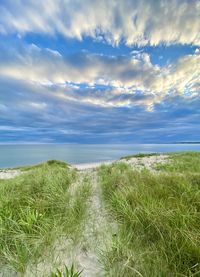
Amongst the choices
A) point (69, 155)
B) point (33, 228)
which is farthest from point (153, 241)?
point (69, 155)

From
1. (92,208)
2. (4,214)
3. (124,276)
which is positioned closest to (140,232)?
(124,276)

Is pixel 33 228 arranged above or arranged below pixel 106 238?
above

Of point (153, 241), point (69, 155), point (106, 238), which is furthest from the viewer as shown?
point (69, 155)

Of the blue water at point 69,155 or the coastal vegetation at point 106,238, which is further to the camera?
the blue water at point 69,155

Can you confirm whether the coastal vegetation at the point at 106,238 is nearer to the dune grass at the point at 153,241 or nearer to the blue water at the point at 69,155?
the dune grass at the point at 153,241

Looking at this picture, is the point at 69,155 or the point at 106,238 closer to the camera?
the point at 106,238

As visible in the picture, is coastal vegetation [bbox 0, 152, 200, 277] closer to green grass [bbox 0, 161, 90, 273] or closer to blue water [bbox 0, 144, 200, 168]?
green grass [bbox 0, 161, 90, 273]

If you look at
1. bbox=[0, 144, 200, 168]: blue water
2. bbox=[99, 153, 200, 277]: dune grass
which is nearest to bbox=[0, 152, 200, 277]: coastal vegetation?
bbox=[99, 153, 200, 277]: dune grass

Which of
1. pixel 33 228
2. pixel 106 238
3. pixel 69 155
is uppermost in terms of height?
pixel 69 155

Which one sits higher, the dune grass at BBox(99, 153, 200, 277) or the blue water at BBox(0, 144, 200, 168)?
the blue water at BBox(0, 144, 200, 168)

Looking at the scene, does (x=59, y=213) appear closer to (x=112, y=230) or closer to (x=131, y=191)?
(x=112, y=230)

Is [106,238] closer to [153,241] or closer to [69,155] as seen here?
[153,241]

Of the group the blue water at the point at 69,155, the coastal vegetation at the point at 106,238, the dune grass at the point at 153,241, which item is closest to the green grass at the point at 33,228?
the coastal vegetation at the point at 106,238

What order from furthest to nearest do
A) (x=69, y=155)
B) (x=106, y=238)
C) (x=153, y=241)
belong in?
(x=69, y=155) < (x=106, y=238) < (x=153, y=241)
